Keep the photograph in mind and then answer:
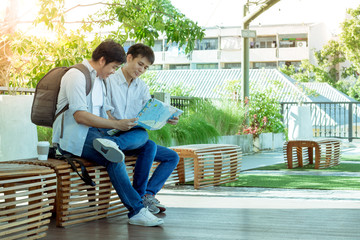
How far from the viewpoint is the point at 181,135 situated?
9.61m

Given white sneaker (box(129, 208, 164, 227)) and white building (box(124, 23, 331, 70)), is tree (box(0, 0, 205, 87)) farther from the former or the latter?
white building (box(124, 23, 331, 70))

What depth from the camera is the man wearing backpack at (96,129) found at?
3.91m

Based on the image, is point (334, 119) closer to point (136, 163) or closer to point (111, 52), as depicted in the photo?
point (136, 163)

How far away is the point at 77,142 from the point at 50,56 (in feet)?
15.6

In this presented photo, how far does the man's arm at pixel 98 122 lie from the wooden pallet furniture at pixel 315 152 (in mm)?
5078

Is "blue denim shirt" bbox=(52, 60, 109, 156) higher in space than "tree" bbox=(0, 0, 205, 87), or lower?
lower

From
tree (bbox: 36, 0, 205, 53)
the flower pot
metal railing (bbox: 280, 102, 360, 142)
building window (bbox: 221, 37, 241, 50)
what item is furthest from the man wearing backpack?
building window (bbox: 221, 37, 241, 50)

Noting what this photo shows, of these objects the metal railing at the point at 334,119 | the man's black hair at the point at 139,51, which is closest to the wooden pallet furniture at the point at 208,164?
the man's black hair at the point at 139,51

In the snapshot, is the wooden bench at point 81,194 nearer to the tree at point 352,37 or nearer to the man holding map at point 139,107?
the man holding map at point 139,107

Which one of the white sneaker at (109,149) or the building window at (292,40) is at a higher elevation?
the building window at (292,40)

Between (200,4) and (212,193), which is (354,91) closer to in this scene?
(200,4)

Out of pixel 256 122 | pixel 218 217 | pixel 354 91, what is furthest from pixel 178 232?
pixel 354 91

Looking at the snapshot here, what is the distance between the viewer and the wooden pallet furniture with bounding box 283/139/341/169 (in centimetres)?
862

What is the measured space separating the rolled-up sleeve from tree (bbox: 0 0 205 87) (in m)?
3.13
